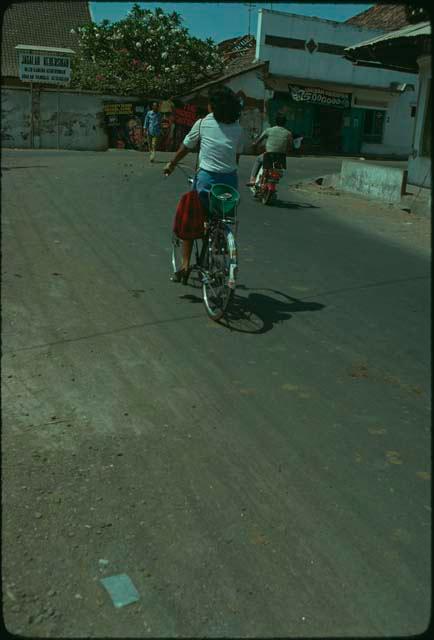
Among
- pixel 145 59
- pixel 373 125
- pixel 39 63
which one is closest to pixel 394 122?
pixel 373 125

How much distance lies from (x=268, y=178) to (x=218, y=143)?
440 cm

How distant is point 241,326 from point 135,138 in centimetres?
2177

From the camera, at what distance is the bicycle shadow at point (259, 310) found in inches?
191

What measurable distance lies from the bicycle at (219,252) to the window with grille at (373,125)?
98.2 ft

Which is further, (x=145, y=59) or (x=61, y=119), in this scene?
(x=145, y=59)

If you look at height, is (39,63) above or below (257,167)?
above

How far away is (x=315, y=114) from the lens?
3128 cm

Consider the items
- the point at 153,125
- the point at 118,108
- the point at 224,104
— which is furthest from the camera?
the point at 118,108

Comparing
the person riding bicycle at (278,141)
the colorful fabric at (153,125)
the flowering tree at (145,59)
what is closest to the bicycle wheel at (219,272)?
the person riding bicycle at (278,141)

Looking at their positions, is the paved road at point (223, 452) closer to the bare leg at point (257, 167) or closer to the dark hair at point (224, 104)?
the dark hair at point (224, 104)

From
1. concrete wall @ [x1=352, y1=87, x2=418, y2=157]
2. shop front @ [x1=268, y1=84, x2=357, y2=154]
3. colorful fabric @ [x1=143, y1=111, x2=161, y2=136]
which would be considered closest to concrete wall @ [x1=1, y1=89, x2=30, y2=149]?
colorful fabric @ [x1=143, y1=111, x2=161, y2=136]

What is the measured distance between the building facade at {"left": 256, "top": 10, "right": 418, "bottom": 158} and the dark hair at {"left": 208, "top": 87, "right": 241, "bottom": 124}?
917 inches

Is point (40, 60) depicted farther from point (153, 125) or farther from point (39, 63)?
point (153, 125)

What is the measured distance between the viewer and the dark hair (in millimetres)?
4758
